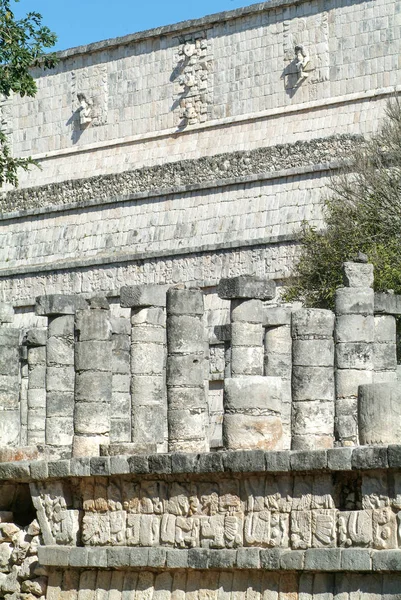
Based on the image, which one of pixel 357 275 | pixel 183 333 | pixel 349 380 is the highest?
pixel 357 275

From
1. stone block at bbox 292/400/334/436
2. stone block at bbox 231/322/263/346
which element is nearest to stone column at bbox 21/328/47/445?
stone block at bbox 231/322/263/346

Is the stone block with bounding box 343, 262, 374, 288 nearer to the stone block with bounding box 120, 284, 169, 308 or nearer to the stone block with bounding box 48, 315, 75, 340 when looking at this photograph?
the stone block with bounding box 120, 284, 169, 308

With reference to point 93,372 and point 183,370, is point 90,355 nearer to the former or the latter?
point 93,372

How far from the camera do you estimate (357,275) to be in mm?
19391

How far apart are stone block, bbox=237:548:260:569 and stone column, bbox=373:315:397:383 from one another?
5.54 meters

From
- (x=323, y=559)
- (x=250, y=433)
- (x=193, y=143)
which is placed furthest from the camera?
(x=193, y=143)

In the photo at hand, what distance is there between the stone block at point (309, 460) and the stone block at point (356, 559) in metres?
Answer: 0.72

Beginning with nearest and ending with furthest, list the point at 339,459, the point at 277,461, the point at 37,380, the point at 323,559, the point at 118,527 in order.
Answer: the point at 339,459, the point at 323,559, the point at 277,461, the point at 118,527, the point at 37,380

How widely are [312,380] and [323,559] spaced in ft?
12.2

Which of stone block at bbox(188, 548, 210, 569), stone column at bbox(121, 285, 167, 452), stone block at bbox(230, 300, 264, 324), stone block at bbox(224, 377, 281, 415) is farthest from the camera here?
stone block at bbox(230, 300, 264, 324)

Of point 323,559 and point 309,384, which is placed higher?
point 309,384

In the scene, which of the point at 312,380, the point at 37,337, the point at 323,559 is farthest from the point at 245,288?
the point at 37,337

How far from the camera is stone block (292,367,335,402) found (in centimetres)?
Result: 1811

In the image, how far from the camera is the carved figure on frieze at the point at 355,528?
14.4 m
